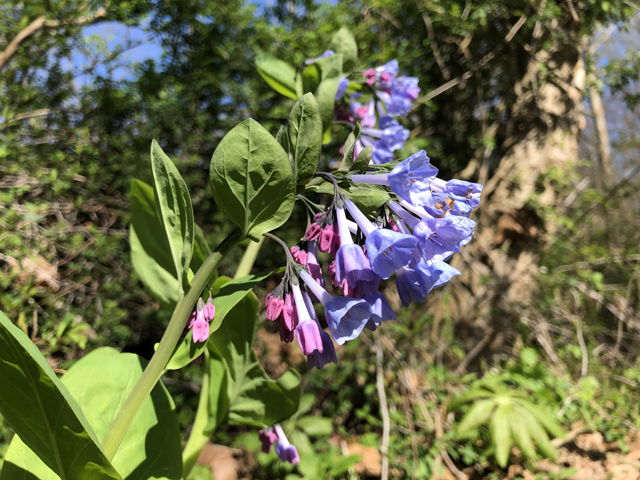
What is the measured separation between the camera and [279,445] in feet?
4.54

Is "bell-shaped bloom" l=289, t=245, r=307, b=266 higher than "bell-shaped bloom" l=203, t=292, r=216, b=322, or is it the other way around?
"bell-shaped bloom" l=289, t=245, r=307, b=266

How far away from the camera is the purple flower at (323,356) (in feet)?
2.84

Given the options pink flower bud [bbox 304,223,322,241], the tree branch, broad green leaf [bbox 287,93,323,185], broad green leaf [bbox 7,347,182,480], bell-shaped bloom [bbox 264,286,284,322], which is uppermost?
the tree branch

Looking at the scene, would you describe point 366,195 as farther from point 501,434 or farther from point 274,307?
point 501,434

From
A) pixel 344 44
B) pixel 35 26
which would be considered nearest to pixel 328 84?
pixel 344 44

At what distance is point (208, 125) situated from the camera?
9.74 feet

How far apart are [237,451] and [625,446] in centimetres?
207

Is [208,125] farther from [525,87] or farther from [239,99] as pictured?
[525,87]

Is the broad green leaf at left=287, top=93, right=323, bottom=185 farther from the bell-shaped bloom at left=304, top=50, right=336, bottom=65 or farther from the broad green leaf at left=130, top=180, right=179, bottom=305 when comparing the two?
the bell-shaped bloom at left=304, top=50, right=336, bottom=65

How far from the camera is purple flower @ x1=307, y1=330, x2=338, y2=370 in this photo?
865 millimetres

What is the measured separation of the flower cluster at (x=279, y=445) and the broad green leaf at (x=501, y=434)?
1.00 metres

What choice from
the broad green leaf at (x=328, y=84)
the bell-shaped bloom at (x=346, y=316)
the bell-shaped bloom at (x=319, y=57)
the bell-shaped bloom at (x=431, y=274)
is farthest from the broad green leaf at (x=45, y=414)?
the bell-shaped bloom at (x=319, y=57)


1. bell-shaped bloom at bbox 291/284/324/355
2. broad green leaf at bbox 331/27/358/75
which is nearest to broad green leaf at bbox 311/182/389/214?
bell-shaped bloom at bbox 291/284/324/355

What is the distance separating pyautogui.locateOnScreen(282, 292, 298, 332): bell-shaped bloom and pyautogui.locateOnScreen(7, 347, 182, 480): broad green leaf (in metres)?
0.64
